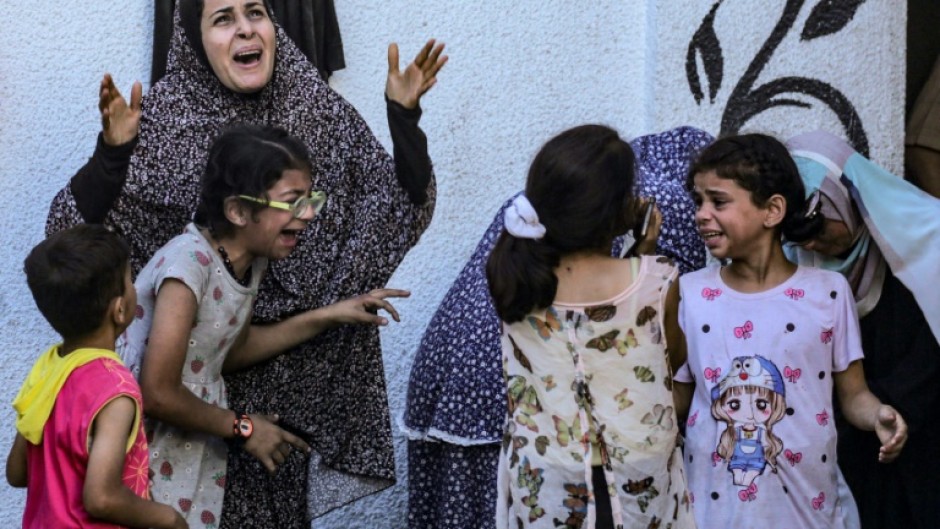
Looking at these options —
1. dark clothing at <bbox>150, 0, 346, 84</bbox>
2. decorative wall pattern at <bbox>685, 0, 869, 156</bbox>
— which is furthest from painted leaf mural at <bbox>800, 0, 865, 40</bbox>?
dark clothing at <bbox>150, 0, 346, 84</bbox>

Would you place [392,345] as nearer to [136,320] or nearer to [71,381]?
[136,320]

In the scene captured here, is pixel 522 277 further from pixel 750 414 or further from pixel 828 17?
pixel 828 17

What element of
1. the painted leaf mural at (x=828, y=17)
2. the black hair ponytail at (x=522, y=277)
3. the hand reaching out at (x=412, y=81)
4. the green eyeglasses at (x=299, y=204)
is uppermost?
the hand reaching out at (x=412, y=81)

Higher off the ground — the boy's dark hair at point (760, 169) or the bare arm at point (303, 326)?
the boy's dark hair at point (760, 169)

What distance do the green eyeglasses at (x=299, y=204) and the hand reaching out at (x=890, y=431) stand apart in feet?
4.70

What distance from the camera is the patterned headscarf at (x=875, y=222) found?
3799mm

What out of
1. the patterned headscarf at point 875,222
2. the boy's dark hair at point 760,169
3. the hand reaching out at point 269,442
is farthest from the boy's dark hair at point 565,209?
the patterned headscarf at point 875,222

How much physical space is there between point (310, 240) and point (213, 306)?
499mm

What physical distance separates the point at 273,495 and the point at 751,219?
142 cm

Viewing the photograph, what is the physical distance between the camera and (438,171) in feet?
16.1

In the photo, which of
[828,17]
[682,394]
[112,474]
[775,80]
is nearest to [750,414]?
[682,394]

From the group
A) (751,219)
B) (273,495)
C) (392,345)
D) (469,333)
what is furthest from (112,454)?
(392,345)

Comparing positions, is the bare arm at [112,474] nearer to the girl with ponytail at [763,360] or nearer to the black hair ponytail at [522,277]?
the black hair ponytail at [522,277]

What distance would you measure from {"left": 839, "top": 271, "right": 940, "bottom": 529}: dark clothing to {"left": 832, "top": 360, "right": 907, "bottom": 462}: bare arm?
18 centimetres
